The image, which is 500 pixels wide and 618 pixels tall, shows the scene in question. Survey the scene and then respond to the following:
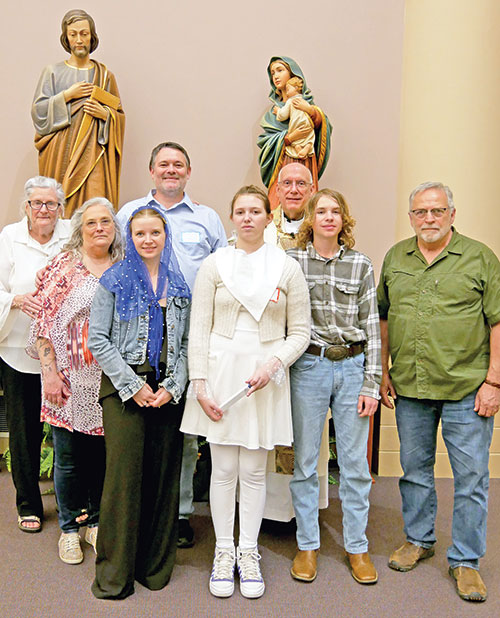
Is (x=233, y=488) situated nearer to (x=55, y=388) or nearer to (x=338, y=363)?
(x=338, y=363)

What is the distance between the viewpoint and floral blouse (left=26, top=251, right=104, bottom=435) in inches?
89.1

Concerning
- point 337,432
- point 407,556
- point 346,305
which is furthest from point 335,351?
point 407,556

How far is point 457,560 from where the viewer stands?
2.33m

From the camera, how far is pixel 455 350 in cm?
228

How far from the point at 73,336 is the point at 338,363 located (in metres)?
1.03

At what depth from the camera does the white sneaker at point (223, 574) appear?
2.16 m

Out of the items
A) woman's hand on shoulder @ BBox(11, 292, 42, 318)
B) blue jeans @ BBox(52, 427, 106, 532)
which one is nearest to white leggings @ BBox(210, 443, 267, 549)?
blue jeans @ BBox(52, 427, 106, 532)

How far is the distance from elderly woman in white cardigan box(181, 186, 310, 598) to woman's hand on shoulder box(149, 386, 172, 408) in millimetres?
107

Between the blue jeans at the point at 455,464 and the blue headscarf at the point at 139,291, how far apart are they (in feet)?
3.41

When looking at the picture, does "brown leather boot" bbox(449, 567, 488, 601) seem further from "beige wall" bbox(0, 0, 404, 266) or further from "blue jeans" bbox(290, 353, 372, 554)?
"beige wall" bbox(0, 0, 404, 266)

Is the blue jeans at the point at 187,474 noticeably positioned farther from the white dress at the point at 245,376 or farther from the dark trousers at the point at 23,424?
the dark trousers at the point at 23,424

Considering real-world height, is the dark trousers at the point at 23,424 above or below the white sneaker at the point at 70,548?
above

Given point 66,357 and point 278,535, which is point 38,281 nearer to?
point 66,357

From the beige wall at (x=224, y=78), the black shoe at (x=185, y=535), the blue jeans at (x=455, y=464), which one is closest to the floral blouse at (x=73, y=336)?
the black shoe at (x=185, y=535)
